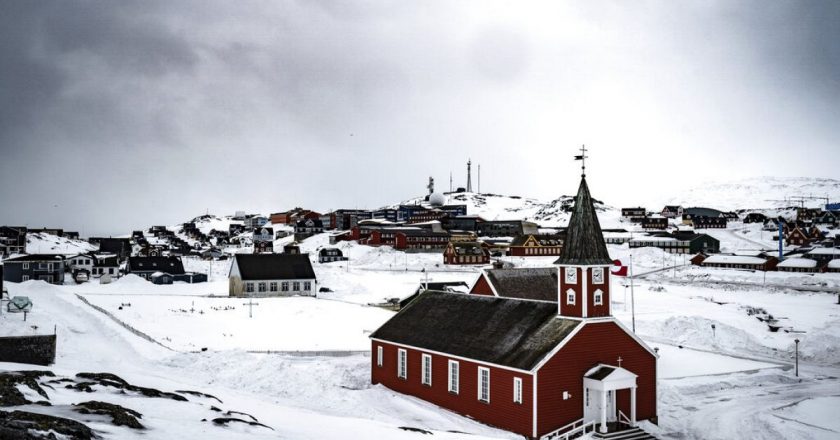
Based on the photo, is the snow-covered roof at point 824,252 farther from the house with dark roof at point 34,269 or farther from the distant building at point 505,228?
the house with dark roof at point 34,269

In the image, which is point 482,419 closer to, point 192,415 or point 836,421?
point 192,415

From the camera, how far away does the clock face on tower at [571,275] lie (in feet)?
90.2

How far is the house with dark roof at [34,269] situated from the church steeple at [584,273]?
82213 millimetres

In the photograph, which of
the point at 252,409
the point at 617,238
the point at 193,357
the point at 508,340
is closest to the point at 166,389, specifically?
the point at 252,409

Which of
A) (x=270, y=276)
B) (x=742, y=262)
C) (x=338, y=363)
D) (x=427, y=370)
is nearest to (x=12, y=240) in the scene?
(x=270, y=276)

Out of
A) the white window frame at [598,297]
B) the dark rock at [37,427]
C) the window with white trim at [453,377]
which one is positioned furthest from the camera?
the window with white trim at [453,377]

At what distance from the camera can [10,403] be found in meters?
14.6

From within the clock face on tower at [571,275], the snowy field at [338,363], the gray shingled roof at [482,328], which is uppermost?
the clock face on tower at [571,275]

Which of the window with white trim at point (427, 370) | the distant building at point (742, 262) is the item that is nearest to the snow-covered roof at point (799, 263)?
the distant building at point (742, 262)

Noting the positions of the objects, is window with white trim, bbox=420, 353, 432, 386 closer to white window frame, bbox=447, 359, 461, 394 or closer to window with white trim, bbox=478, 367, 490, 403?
white window frame, bbox=447, 359, 461, 394

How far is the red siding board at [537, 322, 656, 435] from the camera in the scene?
82.9 feet

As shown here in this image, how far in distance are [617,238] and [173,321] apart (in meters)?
116

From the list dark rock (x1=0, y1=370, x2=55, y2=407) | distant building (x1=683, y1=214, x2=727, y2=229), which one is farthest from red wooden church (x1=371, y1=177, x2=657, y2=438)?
distant building (x1=683, y1=214, x2=727, y2=229)

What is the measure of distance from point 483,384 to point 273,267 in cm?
5118
